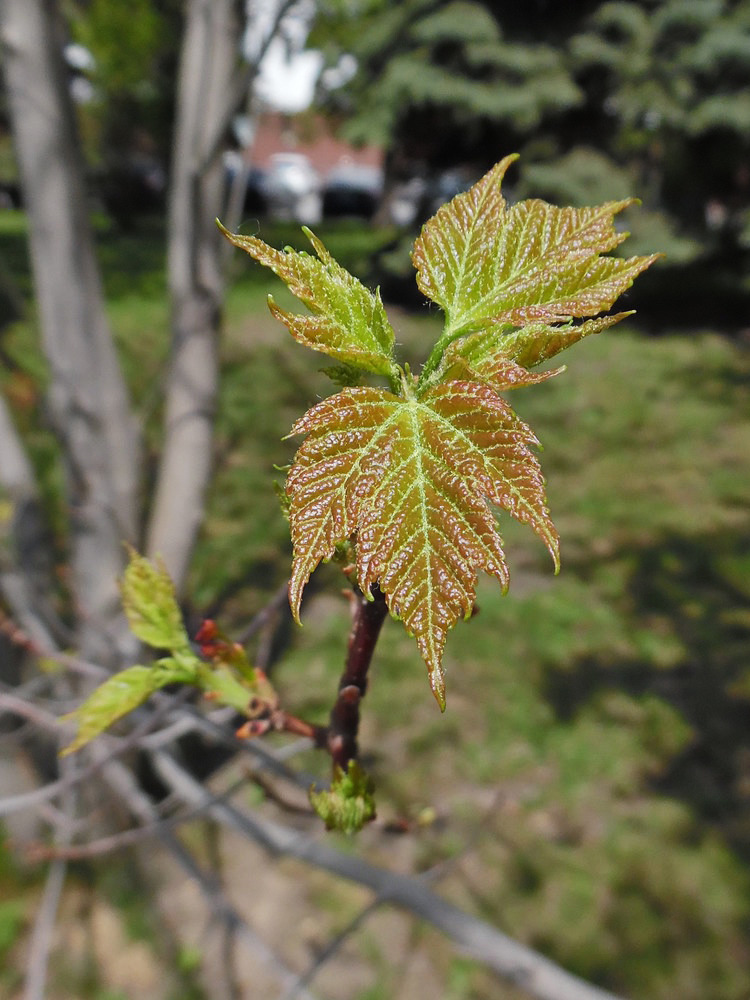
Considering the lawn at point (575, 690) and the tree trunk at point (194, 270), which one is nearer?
the tree trunk at point (194, 270)

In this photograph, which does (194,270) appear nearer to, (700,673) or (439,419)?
(439,419)

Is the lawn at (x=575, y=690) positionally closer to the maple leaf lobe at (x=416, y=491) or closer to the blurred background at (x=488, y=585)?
the blurred background at (x=488, y=585)

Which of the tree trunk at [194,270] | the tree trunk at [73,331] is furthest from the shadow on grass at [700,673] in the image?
the tree trunk at [73,331]

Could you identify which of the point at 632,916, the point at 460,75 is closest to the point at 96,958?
the point at 632,916

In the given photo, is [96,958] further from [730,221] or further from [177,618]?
[730,221]

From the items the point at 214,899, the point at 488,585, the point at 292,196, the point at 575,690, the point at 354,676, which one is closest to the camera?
the point at 354,676

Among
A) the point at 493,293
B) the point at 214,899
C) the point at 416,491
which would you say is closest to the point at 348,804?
the point at 416,491

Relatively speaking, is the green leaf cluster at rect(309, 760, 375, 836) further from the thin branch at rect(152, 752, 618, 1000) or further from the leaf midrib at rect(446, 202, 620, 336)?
the thin branch at rect(152, 752, 618, 1000)
